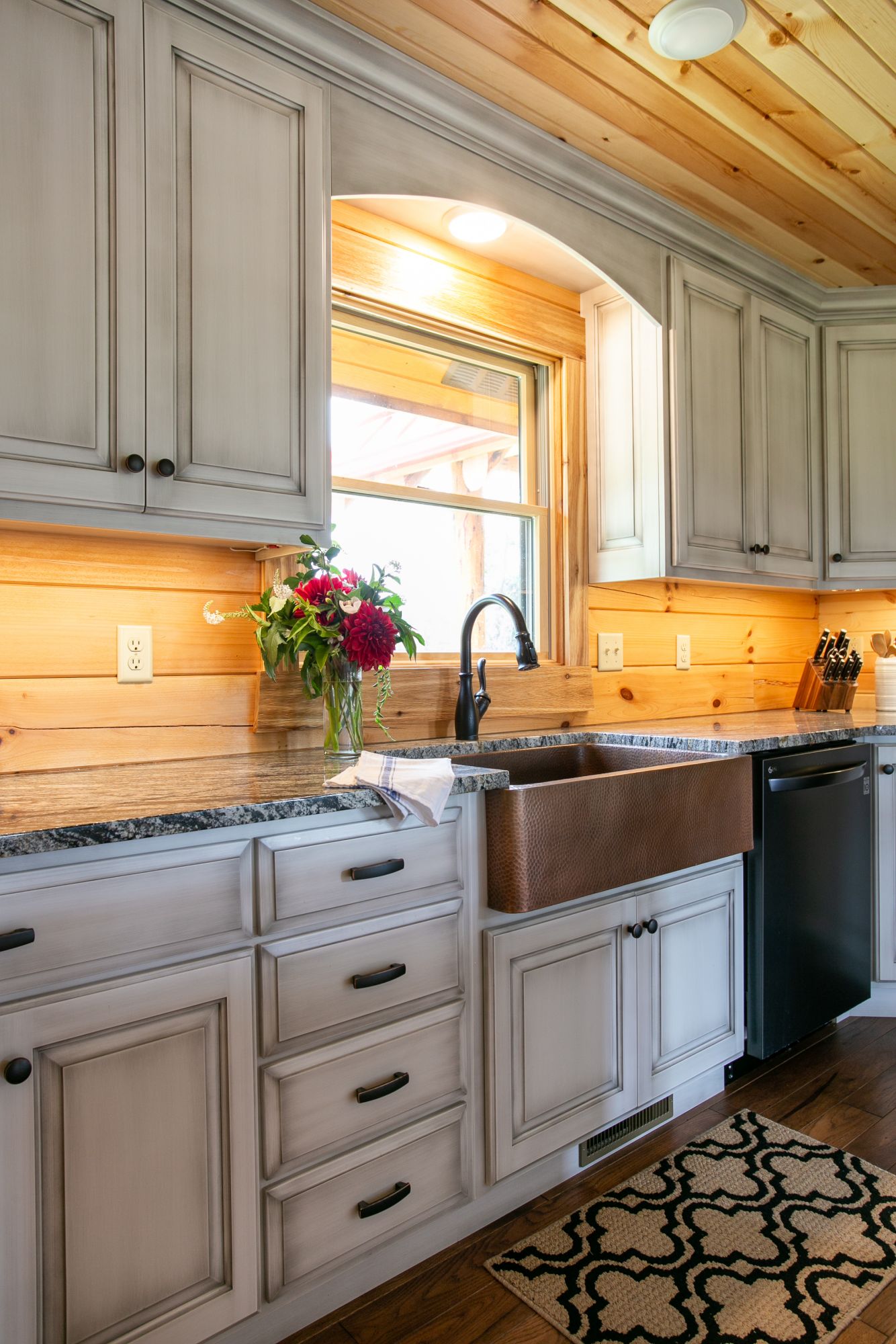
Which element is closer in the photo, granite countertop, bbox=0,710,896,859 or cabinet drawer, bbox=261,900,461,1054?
granite countertop, bbox=0,710,896,859

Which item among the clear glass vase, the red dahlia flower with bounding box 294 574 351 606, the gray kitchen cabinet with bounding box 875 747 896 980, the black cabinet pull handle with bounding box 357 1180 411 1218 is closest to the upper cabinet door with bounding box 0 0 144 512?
the red dahlia flower with bounding box 294 574 351 606

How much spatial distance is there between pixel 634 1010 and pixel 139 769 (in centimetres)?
116

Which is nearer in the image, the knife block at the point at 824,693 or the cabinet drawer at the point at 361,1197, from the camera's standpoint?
the cabinet drawer at the point at 361,1197

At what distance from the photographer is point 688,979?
2.01 metres

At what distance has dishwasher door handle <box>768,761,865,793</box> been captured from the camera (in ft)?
7.27

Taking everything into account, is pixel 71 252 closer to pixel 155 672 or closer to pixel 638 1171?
pixel 155 672

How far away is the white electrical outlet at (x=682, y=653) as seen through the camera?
295 cm

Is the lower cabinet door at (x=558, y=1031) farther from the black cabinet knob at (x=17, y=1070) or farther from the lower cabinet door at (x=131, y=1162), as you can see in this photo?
the black cabinet knob at (x=17, y=1070)

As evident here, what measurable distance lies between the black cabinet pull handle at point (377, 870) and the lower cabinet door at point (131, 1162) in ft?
0.71

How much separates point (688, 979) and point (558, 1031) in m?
0.45

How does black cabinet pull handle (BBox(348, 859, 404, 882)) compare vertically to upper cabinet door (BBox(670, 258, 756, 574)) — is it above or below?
below

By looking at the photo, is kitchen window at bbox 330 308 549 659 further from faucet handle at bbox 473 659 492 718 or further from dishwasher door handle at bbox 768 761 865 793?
dishwasher door handle at bbox 768 761 865 793

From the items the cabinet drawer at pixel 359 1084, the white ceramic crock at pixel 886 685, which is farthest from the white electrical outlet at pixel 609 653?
the cabinet drawer at pixel 359 1084

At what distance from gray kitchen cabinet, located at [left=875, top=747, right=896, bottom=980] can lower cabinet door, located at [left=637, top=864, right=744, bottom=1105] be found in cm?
73
